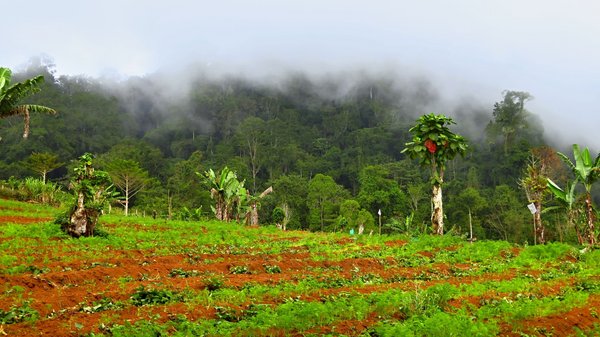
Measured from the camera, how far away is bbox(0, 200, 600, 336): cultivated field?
7.86 metres

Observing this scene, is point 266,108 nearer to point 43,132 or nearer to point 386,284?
point 43,132

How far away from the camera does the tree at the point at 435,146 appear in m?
26.3

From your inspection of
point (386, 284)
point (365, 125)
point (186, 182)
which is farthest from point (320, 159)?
point (386, 284)

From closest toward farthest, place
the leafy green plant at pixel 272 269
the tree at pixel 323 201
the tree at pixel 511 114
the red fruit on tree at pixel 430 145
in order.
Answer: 1. the leafy green plant at pixel 272 269
2. the red fruit on tree at pixel 430 145
3. the tree at pixel 323 201
4. the tree at pixel 511 114

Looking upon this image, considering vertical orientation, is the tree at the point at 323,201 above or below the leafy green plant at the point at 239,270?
above

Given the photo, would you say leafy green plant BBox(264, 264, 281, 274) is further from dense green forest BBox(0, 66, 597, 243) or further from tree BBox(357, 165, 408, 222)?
tree BBox(357, 165, 408, 222)

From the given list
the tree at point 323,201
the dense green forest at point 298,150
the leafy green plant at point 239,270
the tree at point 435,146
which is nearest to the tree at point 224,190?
the dense green forest at point 298,150

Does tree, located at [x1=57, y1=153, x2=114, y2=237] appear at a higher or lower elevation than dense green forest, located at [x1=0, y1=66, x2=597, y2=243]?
lower

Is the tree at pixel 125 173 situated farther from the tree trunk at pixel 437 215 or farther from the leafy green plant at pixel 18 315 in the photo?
the leafy green plant at pixel 18 315

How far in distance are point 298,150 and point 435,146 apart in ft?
226

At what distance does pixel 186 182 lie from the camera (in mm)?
65250

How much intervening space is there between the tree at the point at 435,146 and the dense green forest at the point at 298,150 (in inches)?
97.8

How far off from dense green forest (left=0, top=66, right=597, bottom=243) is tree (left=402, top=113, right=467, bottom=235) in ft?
8.15

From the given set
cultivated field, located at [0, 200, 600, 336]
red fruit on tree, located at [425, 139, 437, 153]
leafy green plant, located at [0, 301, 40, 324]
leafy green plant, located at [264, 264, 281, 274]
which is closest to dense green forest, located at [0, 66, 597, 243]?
red fruit on tree, located at [425, 139, 437, 153]
